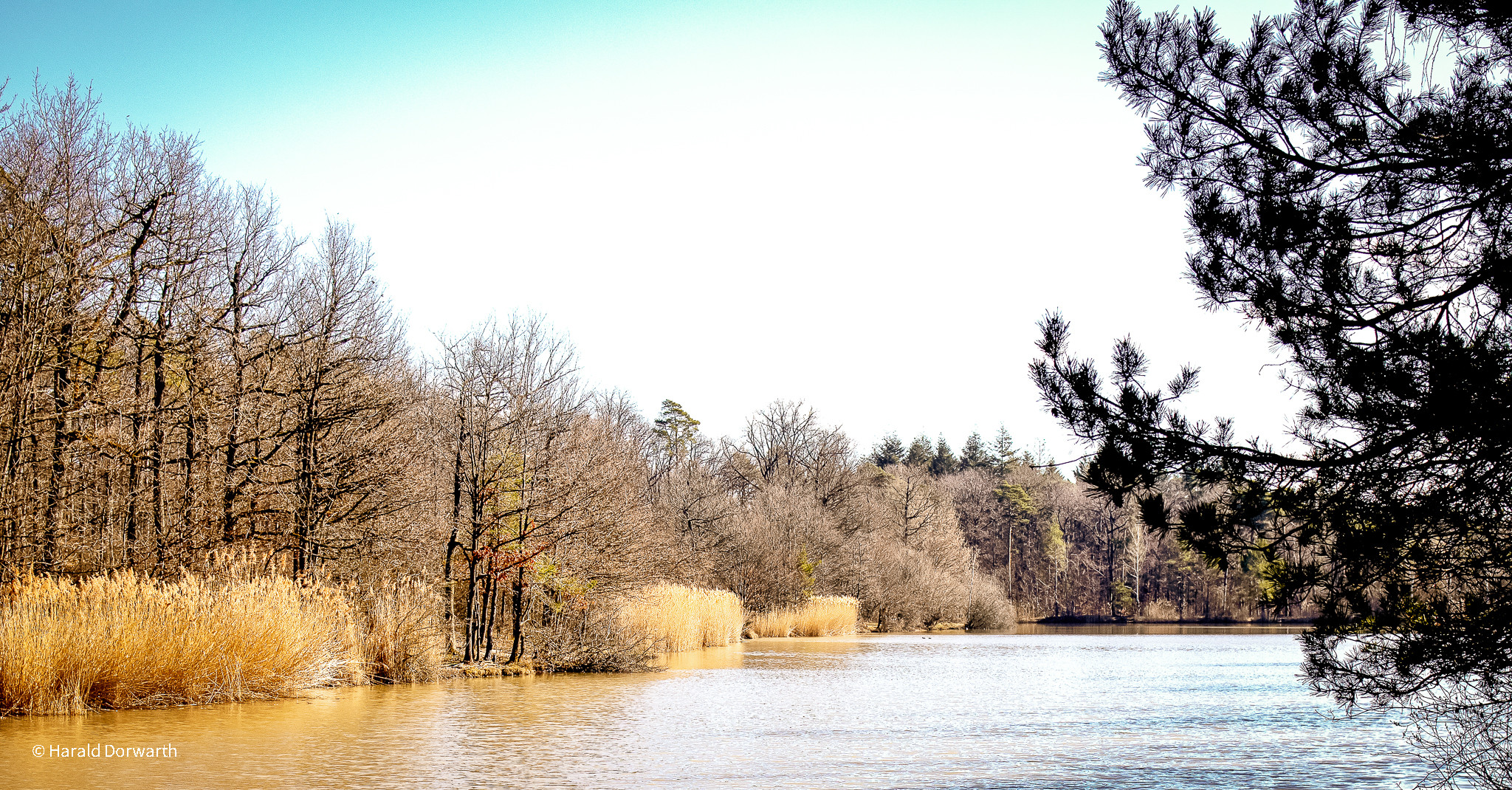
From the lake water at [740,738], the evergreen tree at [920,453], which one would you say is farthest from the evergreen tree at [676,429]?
the lake water at [740,738]

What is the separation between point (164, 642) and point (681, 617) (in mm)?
15981

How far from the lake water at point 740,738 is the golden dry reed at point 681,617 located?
381 centimetres

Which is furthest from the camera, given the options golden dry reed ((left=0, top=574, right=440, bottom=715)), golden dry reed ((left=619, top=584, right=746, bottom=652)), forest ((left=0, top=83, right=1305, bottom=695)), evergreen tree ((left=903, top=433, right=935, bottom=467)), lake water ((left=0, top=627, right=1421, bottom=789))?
evergreen tree ((left=903, top=433, right=935, bottom=467))

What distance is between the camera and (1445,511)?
650 cm

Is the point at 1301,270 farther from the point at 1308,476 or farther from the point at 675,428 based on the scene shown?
the point at 675,428

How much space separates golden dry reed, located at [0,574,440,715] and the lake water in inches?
19.0

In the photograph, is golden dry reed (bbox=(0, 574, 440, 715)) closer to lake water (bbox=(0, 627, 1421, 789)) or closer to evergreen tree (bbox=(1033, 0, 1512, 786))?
lake water (bbox=(0, 627, 1421, 789))

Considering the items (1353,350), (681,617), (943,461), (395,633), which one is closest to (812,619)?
(681,617)

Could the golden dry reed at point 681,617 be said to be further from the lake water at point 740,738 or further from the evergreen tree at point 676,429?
the evergreen tree at point 676,429

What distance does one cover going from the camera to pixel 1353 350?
6.98m

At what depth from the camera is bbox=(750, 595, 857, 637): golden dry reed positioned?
1686 inches

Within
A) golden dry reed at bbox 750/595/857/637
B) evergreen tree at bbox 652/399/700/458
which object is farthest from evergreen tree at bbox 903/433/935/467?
golden dry reed at bbox 750/595/857/637

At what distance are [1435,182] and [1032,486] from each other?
7926 cm

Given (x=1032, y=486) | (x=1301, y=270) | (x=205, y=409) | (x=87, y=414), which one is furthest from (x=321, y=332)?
(x=1032, y=486)
